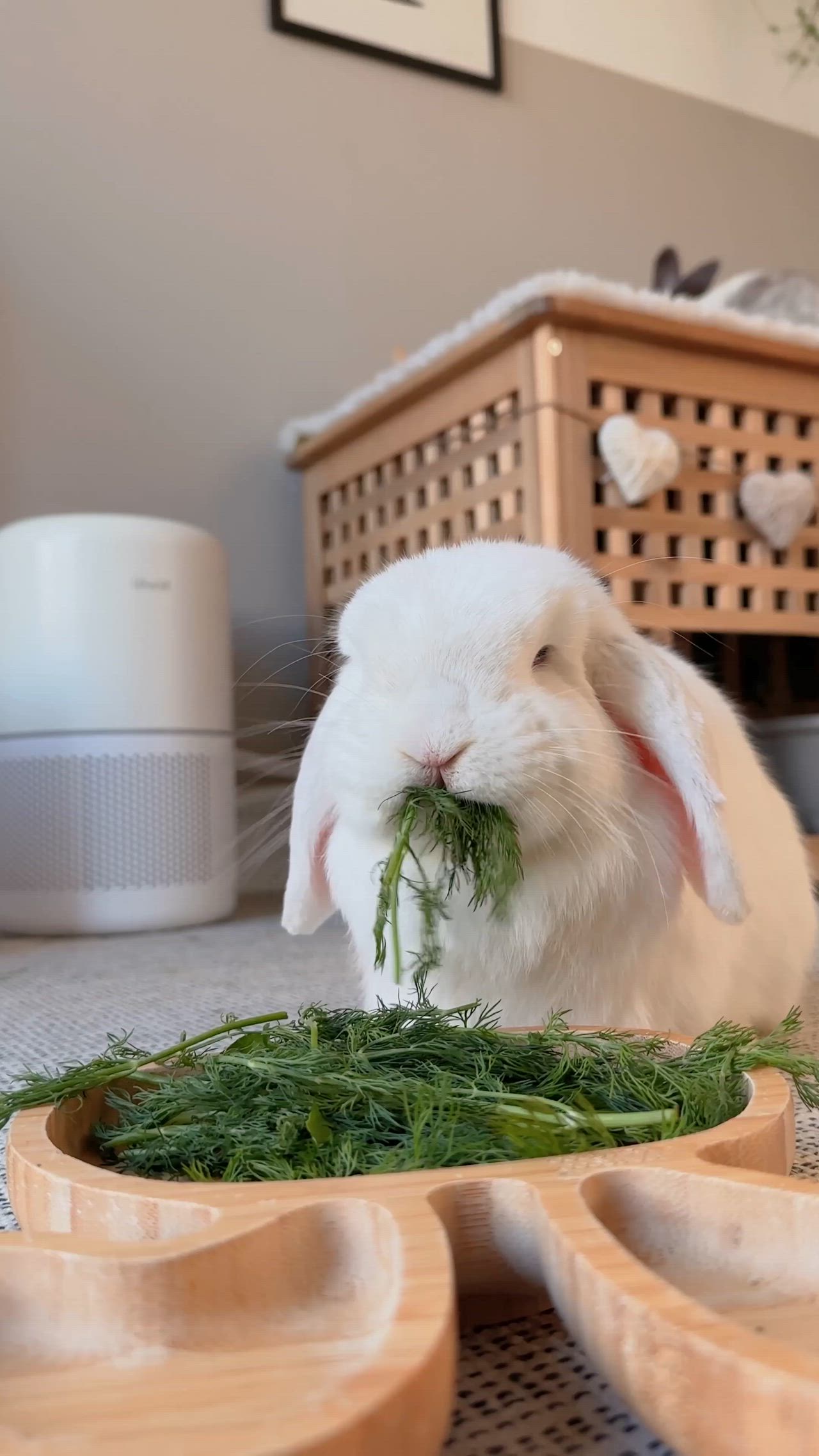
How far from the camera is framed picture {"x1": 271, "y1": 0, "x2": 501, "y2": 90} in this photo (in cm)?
249

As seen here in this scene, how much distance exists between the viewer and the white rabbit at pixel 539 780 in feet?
2.35

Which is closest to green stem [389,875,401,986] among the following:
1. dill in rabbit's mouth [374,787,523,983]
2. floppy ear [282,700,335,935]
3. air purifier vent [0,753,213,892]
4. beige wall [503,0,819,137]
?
dill in rabbit's mouth [374,787,523,983]

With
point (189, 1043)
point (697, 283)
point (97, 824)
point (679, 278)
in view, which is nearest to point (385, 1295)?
point (189, 1043)

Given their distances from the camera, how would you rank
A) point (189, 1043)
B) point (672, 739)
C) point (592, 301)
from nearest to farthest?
point (189, 1043), point (672, 739), point (592, 301)

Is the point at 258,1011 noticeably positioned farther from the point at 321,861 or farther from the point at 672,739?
the point at 672,739

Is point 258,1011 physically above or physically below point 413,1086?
below

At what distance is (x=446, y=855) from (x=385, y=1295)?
38 centimetres

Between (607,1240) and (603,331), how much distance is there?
149 centimetres

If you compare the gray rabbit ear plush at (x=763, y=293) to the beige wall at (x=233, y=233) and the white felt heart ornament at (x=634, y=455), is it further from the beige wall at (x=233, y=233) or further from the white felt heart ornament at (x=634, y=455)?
the beige wall at (x=233, y=233)

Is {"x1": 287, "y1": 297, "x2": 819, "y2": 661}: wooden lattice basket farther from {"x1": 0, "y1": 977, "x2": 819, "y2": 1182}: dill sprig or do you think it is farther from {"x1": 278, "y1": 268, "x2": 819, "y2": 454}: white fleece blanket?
{"x1": 0, "y1": 977, "x2": 819, "y2": 1182}: dill sprig

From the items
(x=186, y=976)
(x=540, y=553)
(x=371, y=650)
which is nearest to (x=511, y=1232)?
(x=371, y=650)

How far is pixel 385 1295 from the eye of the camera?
0.37m

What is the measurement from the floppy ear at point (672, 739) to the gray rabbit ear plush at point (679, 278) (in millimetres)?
1348

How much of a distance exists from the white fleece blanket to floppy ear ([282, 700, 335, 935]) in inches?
36.6
